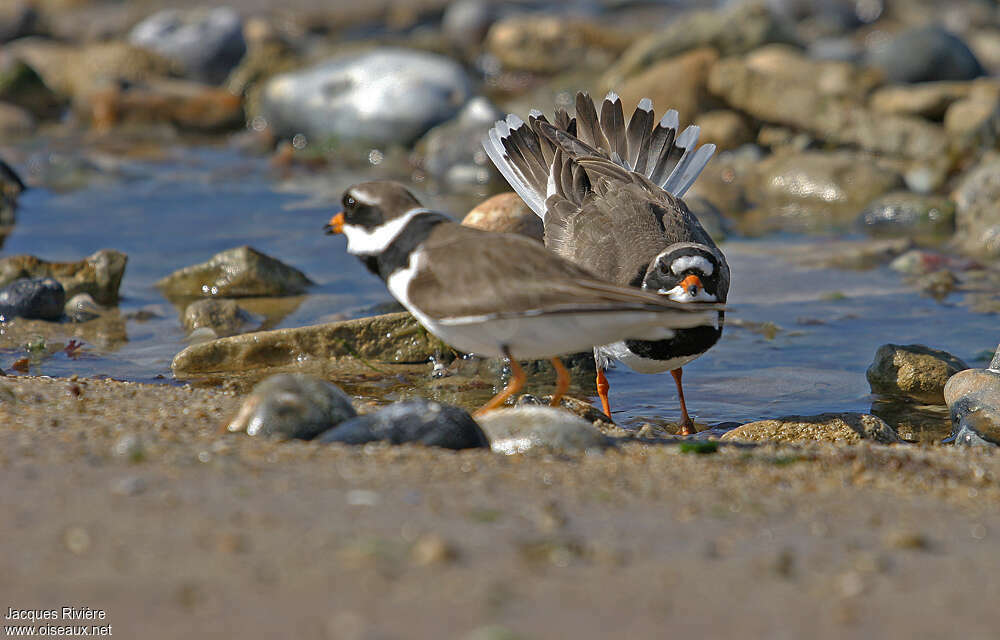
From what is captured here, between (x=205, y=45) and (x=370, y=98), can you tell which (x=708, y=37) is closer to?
(x=370, y=98)

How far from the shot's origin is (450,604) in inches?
130

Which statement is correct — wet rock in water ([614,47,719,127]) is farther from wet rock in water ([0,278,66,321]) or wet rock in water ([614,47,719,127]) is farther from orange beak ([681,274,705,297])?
orange beak ([681,274,705,297])

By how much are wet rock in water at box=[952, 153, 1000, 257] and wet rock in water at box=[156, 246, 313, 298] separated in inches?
250

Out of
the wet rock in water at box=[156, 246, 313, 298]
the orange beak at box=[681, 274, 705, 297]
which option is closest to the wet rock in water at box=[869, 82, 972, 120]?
Result: the wet rock in water at box=[156, 246, 313, 298]

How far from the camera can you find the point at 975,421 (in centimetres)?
650

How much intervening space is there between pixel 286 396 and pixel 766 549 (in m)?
2.21

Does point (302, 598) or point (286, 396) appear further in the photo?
point (286, 396)

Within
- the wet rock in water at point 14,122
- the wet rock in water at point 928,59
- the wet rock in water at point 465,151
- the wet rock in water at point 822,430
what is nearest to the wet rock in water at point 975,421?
the wet rock in water at point 822,430

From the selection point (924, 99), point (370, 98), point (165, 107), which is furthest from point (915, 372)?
point (165, 107)

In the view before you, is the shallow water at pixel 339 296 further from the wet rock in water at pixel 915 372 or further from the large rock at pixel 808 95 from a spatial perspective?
the large rock at pixel 808 95

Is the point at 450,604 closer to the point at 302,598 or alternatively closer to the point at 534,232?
the point at 302,598

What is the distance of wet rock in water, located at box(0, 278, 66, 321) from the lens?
8695 mm

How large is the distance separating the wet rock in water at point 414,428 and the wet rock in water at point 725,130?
10689 mm

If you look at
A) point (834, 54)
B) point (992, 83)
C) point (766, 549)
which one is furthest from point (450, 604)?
point (834, 54)
